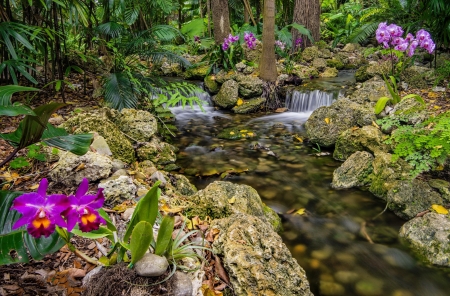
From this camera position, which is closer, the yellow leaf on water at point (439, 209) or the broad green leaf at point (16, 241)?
A: the broad green leaf at point (16, 241)

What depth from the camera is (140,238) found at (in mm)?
1178

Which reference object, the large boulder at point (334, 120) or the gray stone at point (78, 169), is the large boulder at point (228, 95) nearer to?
the large boulder at point (334, 120)

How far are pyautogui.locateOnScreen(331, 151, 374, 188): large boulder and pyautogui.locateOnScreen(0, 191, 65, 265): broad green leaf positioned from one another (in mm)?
2889

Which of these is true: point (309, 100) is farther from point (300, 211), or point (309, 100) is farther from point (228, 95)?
point (300, 211)

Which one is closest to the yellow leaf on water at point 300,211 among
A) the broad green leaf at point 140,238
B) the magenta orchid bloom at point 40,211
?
the broad green leaf at point 140,238

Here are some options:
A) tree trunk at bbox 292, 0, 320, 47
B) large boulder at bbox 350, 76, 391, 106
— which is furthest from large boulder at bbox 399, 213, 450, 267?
tree trunk at bbox 292, 0, 320, 47

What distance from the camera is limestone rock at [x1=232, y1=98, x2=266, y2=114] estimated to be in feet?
20.3

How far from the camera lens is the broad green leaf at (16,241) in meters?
1.04

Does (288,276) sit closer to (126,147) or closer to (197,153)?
(126,147)

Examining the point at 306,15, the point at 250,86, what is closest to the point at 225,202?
the point at 250,86

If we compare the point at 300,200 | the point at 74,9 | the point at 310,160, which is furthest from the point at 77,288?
the point at 74,9

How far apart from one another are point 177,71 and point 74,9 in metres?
5.06

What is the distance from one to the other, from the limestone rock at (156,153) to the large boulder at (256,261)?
1.95 m

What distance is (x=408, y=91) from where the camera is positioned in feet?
16.7
